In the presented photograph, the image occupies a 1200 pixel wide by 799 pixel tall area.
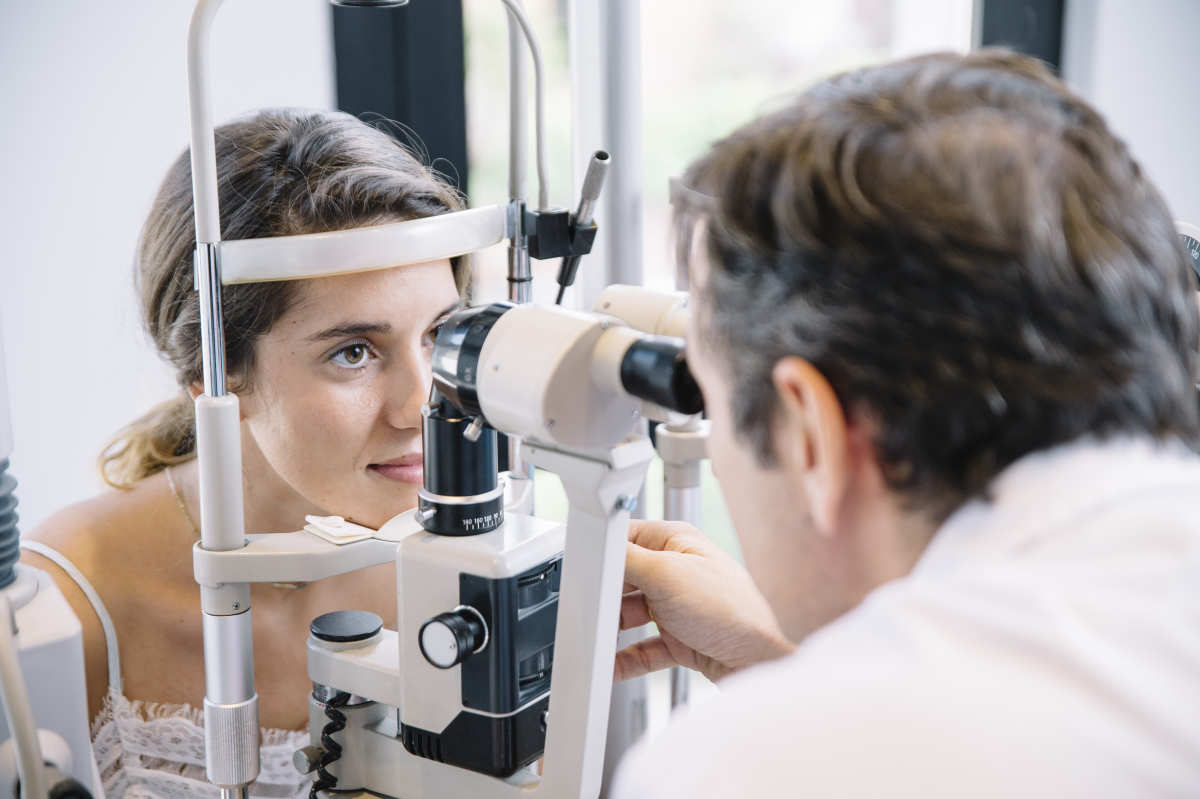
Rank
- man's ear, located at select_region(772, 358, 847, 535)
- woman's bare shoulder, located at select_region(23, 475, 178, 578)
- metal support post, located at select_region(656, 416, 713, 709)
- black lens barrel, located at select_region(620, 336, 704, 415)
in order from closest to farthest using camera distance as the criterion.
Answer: man's ear, located at select_region(772, 358, 847, 535) → black lens barrel, located at select_region(620, 336, 704, 415) → woman's bare shoulder, located at select_region(23, 475, 178, 578) → metal support post, located at select_region(656, 416, 713, 709)

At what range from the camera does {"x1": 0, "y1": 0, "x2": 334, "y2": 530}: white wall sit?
3.94 ft

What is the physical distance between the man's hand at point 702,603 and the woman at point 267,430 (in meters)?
0.31

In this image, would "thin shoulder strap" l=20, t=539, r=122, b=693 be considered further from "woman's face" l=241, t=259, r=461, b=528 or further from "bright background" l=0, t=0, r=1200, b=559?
"woman's face" l=241, t=259, r=461, b=528

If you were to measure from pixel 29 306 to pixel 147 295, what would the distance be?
0.19 m

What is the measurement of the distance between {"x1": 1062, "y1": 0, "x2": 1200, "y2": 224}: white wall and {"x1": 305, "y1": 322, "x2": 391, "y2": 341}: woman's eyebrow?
74.0 inches

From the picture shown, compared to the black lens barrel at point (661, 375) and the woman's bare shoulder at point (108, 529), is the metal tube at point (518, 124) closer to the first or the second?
the black lens barrel at point (661, 375)

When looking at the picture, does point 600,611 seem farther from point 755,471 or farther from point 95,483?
point 95,483

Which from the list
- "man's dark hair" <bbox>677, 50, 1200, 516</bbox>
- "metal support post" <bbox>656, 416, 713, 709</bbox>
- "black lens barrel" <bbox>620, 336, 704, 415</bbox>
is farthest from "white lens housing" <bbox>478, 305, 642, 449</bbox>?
"metal support post" <bbox>656, 416, 713, 709</bbox>

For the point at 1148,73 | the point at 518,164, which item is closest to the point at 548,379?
the point at 518,164

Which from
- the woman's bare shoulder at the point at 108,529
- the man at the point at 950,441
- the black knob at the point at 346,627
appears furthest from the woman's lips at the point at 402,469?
the man at the point at 950,441

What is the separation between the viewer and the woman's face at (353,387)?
1061 mm

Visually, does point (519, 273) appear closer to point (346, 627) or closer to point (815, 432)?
point (346, 627)

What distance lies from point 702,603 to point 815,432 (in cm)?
47

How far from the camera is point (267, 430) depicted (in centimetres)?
112
